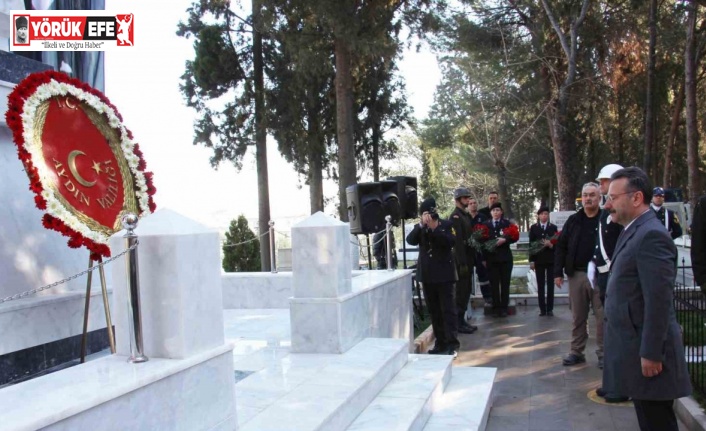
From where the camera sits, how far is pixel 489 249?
9305 millimetres

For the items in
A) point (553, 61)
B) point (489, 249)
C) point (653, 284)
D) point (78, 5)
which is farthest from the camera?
point (553, 61)

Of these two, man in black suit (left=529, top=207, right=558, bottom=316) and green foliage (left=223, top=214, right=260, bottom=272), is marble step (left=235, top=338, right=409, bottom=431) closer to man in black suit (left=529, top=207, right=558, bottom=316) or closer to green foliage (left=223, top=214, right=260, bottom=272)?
man in black suit (left=529, top=207, right=558, bottom=316)

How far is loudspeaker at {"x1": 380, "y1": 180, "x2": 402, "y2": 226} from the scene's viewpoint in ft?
28.0

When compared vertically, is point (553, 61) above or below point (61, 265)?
above

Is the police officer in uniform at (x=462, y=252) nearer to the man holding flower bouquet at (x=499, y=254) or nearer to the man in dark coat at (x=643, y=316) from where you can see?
the man holding flower bouquet at (x=499, y=254)

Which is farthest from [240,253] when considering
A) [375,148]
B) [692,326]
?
[692,326]

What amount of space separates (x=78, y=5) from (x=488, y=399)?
17.2ft

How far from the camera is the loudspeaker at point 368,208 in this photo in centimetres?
839

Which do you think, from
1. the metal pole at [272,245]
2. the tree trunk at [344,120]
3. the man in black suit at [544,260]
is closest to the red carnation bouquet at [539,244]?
the man in black suit at [544,260]

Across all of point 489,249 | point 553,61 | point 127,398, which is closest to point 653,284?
point 127,398

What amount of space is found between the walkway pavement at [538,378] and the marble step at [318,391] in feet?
3.99

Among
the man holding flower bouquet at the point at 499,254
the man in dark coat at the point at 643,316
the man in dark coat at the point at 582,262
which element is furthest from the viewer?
the man holding flower bouquet at the point at 499,254

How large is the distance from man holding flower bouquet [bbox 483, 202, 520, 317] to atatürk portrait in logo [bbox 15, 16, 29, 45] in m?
6.95

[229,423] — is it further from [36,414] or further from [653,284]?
[653,284]
